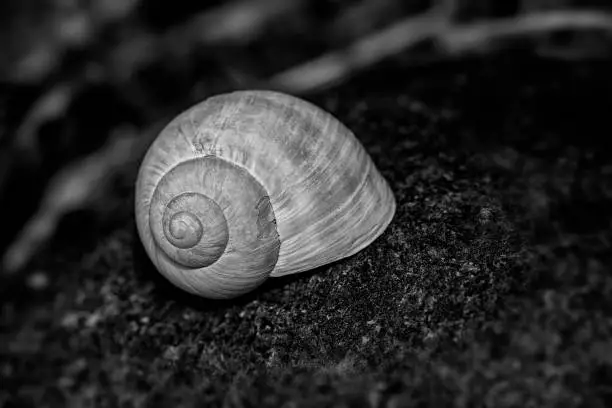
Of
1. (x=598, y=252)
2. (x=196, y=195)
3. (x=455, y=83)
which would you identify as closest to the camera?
(x=196, y=195)

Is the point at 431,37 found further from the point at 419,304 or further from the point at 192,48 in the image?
the point at 419,304

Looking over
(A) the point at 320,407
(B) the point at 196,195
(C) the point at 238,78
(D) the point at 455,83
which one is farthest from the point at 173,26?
(A) the point at 320,407

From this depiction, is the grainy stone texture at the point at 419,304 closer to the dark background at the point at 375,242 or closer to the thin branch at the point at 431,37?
the dark background at the point at 375,242

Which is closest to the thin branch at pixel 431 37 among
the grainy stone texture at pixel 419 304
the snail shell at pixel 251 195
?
the grainy stone texture at pixel 419 304

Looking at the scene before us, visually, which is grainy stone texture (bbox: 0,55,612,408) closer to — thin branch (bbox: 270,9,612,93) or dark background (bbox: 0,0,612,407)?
dark background (bbox: 0,0,612,407)

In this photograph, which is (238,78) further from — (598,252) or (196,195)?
(598,252)

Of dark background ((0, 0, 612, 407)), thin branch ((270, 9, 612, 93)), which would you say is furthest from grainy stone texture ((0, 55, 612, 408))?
thin branch ((270, 9, 612, 93))
